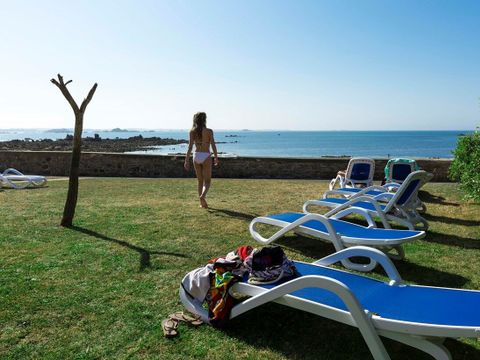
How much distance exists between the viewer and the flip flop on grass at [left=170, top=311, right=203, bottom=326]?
3171 mm

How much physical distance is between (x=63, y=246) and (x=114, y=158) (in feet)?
32.4

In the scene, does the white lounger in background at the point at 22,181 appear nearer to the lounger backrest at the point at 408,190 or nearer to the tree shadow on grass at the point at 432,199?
the lounger backrest at the point at 408,190

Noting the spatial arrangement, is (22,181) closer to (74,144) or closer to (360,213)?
(74,144)

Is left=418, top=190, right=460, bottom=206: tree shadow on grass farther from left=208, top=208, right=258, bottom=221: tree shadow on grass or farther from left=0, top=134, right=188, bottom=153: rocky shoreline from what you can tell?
left=0, top=134, right=188, bottom=153: rocky shoreline

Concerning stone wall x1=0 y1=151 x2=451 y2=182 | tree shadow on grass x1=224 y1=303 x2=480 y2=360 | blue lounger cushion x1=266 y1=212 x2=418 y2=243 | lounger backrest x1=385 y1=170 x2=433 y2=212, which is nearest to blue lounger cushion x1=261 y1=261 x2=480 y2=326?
tree shadow on grass x1=224 y1=303 x2=480 y2=360

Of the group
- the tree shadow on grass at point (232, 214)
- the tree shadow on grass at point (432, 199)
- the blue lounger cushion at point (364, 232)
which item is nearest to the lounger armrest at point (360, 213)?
the blue lounger cushion at point (364, 232)

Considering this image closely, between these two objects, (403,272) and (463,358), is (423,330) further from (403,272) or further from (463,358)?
(403,272)

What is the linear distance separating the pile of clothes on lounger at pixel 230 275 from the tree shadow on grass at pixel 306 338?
0.65 feet

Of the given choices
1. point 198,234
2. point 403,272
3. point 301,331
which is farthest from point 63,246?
point 403,272

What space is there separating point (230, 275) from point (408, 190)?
3.52 meters

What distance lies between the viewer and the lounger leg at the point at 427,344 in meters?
2.31

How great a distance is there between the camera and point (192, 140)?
784 cm

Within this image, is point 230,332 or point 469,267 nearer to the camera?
point 230,332

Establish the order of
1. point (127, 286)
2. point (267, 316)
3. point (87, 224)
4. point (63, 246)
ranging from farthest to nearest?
point (87, 224) < point (63, 246) < point (127, 286) < point (267, 316)
